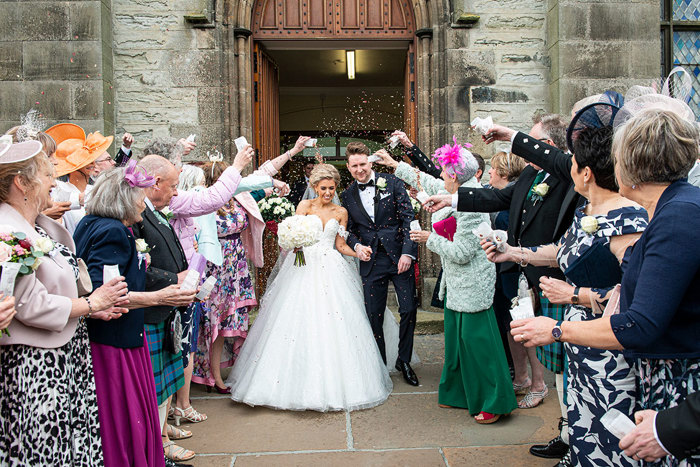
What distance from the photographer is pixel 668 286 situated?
1.76 meters

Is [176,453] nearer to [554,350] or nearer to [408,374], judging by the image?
[408,374]

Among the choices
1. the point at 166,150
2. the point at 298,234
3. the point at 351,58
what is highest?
the point at 351,58

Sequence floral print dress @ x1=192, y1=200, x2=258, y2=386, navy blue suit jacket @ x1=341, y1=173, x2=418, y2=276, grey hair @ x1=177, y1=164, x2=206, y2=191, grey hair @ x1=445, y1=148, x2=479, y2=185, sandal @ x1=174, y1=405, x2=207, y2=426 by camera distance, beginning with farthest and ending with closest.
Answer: navy blue suit jacket @ x1=341, y1=173, x2=418, y2=276 → floral print dress @ x1=192, y1=200, x2=258, y2=386 → grey hair @ x1=177, y1=164, x2=206, y2=191 → grey hair @ x1=445, y1=148, x2=479, y2=185 → sandal @ x1=174, y1=405, x2=207, y2=426

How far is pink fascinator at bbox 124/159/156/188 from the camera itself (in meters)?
2.97

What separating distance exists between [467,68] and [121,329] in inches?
243

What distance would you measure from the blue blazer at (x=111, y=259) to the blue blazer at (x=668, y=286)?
7.46 feet

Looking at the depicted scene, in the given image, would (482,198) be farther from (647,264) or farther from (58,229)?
(58,229)

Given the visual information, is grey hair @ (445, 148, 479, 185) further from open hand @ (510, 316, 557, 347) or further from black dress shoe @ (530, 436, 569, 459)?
open hand @ (510, 316, 557, 347)

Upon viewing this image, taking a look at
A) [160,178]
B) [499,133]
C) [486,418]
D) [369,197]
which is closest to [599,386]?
[499,133]

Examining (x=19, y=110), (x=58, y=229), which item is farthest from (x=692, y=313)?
(x=19, y=110)

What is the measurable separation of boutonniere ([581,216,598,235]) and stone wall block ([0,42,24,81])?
7128 millimetres

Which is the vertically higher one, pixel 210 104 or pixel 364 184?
pixel 210 104

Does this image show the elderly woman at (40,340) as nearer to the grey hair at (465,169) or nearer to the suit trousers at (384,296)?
the grey hair at (465,169)

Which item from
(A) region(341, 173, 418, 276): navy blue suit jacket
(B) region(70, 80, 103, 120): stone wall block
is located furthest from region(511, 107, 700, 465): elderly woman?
(B) region(70, 80, 103, 120): stone wall block
